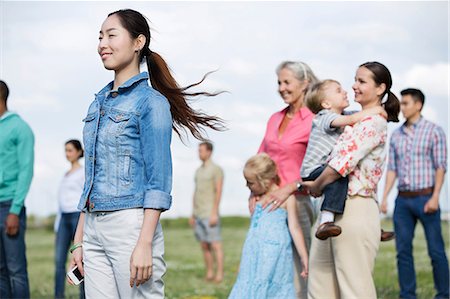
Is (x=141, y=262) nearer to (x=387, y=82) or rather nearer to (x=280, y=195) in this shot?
(x=387, y=82)

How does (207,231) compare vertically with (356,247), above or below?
below

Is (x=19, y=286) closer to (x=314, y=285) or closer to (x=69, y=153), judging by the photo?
(x=69, y=153)

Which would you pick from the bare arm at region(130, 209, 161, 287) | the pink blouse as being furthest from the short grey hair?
the bare arm at region(130, 209, 161, 287)

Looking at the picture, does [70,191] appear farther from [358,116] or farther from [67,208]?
[358,116]

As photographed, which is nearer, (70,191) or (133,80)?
(133,80)

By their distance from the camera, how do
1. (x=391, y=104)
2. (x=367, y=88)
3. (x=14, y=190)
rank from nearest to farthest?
(x=367, y=88) < (x=391, y=104) < (x=14, y=190)

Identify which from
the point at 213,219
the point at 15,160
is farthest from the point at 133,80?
the point at 213,219

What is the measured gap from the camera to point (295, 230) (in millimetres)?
6230

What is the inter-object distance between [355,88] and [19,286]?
157 inches

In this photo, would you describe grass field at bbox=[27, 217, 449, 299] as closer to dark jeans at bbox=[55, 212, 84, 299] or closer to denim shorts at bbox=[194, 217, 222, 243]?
denim shorts at bbox=[194, 217, 222, 243]

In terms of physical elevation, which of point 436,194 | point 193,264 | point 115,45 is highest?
point 115,45

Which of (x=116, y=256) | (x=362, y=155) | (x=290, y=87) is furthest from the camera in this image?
(x=290, y=87)

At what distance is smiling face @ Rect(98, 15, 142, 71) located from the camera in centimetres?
410

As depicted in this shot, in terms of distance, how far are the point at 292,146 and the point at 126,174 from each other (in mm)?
2530
